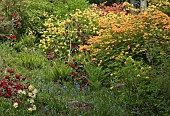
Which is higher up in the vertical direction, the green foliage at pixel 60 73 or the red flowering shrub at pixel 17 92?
the red flowering shrub at pixel 17 92

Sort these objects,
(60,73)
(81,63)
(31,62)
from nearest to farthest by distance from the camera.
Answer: (60,73) < (81,63) < (31,62)

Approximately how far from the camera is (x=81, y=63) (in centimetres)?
785

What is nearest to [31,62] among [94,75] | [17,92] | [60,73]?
[60,73]

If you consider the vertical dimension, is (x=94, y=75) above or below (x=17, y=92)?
below

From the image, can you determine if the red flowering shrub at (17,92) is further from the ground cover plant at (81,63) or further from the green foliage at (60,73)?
the green foliage at (60,73)

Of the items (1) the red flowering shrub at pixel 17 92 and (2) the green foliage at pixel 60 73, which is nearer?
(1) the red flowering shrub at pixel 17 92

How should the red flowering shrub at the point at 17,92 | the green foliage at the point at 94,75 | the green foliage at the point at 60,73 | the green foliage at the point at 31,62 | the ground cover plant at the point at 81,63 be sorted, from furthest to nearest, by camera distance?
the green foliage at the point at 31,62 < the green foliage at the point at 60,73 < the green foliage at the point at 94,75 < the ground cover plant at the point at 81,63 < the red flowering shrub at the point at 17,92

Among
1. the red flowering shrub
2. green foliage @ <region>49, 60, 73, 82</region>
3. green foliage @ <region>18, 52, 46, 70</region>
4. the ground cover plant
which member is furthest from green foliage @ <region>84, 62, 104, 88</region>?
the red flowering shrub

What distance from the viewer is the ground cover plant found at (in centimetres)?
530

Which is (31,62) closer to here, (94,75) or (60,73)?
(60,73)

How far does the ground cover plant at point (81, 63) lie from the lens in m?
5.30

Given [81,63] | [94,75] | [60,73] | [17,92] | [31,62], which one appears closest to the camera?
[17,92]

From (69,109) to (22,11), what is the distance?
6.22 m

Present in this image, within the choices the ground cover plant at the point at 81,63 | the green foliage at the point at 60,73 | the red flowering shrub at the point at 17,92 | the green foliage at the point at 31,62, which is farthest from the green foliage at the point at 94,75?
the red flowering shrub at the point at 17,92
